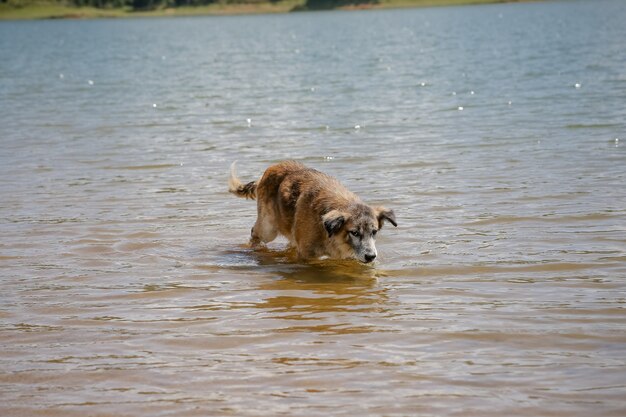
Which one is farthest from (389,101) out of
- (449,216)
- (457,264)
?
(457,264)

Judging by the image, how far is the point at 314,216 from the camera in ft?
40.9

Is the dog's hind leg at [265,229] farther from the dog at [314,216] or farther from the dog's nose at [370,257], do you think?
the dog's nose at [370,257]

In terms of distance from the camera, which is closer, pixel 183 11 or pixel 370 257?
pixel 370 257

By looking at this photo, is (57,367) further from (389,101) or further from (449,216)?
(389,101)

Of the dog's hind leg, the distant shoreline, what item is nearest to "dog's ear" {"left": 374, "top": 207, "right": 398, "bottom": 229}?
the dog's hind leg

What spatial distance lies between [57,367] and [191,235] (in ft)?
19.8

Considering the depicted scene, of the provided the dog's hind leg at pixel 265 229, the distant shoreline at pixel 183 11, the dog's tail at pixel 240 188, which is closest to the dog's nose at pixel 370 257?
the dog's hind leg at pixel 265 229

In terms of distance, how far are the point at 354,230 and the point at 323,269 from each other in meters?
0.93

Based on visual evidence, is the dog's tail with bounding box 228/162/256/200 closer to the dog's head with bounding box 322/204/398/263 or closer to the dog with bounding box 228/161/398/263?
the dog with bounding box 228/161/398/263

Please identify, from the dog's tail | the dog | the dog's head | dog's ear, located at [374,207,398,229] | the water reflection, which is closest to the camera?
the water reflection

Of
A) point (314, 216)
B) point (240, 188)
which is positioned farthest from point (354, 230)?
point (240, 188)

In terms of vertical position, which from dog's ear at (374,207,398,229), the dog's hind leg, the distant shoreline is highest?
the distant shoreline

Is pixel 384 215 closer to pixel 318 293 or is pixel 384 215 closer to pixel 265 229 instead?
pixel 318 293

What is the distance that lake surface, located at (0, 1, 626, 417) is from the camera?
27.1 ft
